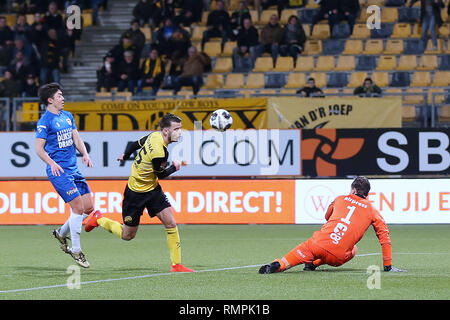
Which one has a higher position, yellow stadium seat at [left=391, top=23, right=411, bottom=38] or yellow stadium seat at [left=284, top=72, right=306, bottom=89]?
yellow stadium seat at [left=391, top=23, right=411, bottom=38]

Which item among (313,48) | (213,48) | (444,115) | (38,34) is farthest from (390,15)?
(38,34)

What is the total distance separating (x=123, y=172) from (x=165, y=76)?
4.45m

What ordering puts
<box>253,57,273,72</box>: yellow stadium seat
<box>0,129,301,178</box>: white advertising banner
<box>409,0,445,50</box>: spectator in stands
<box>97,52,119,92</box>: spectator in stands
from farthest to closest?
<box>253,57,273,72</box>: yellow stadium seat
<box>97,52,119,92</box>: spectator in stands
<box>409,0,445,50</box>: spectator in stands
<box>0,129,301,178</box>: white advertising banner

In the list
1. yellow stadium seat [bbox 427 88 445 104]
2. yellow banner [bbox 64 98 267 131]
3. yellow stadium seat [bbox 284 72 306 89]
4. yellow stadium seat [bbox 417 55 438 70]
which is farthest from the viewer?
yellow stadium seat [bbox 284 72 306 89]

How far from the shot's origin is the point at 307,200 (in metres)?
20.1

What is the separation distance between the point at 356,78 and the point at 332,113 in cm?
377

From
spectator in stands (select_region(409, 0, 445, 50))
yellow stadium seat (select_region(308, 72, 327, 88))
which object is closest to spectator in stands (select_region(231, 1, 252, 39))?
yellow stadium seat (select_region(308, 72, 327, 88))

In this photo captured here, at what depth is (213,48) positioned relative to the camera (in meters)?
27.4

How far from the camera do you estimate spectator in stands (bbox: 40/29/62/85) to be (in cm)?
2675

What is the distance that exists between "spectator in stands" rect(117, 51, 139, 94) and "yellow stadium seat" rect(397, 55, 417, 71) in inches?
267

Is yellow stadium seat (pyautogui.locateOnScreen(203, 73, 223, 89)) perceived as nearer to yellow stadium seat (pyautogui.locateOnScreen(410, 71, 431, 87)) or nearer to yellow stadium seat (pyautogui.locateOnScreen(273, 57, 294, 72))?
yellow stadium seat (pyautogui.locateOnScreen(273, 57, 294, 72))

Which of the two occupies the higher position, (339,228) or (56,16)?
(56,16)
